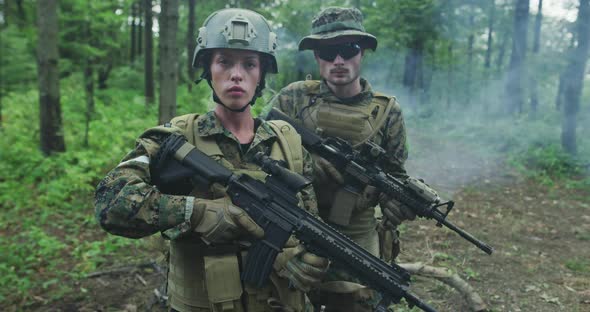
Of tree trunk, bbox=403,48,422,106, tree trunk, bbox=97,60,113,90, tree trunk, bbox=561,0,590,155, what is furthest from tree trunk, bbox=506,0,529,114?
tree trunk, bbox=97,60,113,90

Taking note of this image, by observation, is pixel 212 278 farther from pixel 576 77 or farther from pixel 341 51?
pixel 576 77

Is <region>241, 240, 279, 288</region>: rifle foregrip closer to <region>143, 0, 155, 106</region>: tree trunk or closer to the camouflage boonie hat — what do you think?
the camouflage boonie hat

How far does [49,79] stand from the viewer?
26.4ft

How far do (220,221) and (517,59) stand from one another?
61.0ft

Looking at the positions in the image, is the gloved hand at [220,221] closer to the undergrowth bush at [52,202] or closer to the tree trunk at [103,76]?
the undergrowth bush at [52,202]

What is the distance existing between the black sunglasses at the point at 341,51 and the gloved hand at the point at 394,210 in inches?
47.4

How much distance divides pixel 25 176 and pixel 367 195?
7.37 metres

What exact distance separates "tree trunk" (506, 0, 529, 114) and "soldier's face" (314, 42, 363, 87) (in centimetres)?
1501

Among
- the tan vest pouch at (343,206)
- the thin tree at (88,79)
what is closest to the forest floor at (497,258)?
the tan vest pouch at (343,206)

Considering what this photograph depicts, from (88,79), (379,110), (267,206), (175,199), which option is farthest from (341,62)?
(88,79)

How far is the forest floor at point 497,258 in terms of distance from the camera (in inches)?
169

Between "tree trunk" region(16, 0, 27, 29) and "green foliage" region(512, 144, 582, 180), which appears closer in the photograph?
"green foliage" region(512, 144, 582, 180)

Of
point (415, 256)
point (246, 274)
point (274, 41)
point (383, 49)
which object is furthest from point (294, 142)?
point (383, 49)

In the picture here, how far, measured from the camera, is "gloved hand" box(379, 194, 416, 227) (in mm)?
3123
